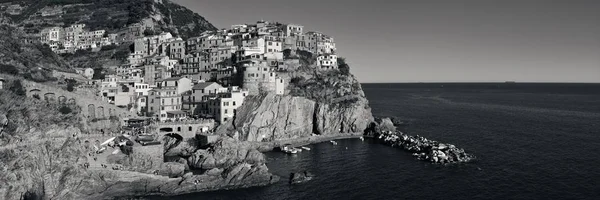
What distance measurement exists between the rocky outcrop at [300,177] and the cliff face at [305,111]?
20151 millimetres

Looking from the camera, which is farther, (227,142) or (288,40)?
(288,40)

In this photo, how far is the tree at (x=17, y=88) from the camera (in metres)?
59.6

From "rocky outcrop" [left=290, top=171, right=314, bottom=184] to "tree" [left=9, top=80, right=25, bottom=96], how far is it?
41455 millimetres

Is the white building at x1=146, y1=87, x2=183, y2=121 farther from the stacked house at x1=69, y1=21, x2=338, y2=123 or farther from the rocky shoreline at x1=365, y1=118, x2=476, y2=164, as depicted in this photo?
the rocky shoreline at x1=365, y1=118, x2=476, y2=164

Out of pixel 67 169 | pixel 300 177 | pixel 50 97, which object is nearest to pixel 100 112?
pixel 50 97

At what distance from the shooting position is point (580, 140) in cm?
7994

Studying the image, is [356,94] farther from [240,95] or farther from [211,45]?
[211,45]

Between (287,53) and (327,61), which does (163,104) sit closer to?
(287,53)

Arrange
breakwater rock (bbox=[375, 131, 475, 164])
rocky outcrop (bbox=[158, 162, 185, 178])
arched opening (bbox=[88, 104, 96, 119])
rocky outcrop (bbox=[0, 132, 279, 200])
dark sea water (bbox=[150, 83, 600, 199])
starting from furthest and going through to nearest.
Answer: arched opening (bbox=[88, 104, 96, 119])
breakwater rock (bbox=[375, 131, 475, 164])
rocky outcrop (bbox=[158, 162, 185, 178])
dark sea water (bbox=[150, 83, 600, 199])
rocky outcrop (bbox=[0, 132, 279, 200])

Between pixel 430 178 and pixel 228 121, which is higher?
pixel 228 121

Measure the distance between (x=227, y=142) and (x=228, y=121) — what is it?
11716mm

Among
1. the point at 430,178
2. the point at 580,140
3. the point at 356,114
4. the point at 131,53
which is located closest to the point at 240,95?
the point at 356,114

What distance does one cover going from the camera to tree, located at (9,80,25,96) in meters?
59.6

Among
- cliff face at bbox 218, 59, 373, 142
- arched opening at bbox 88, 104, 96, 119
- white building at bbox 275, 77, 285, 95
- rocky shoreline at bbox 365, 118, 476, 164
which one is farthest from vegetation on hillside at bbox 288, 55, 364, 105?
arched opening at bbox 88, 104, 96, 119
